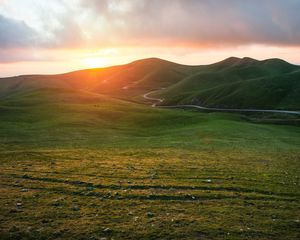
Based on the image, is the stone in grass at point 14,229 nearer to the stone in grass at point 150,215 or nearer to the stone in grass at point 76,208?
the stone in grass at point 76,208

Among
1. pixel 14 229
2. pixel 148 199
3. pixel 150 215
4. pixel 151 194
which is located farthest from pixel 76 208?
pixel 151 194

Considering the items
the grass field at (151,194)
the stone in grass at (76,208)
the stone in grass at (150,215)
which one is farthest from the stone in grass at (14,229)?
the stone in grass at (150,215)

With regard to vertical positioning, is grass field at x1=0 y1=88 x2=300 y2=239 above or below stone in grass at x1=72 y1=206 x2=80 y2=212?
below

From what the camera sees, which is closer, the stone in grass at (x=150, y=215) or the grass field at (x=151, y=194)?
the grass field at (x=151, y=194)

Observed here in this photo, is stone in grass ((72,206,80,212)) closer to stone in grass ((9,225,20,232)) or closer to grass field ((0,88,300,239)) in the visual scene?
grass field ((0,88,300,239))

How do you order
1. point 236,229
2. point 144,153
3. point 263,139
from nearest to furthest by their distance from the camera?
point 236,229
point 144,153
point 263,139

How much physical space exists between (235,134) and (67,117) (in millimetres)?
42952

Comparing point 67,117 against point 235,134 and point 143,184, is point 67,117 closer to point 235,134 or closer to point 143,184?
point 235,134

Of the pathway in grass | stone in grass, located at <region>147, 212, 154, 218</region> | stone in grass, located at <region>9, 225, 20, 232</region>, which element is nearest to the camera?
stone in grass, located at <region>9, 225, 20, 232</region>

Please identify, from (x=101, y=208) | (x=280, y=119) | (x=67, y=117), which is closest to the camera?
(x=101, y=208)

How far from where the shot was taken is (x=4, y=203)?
737 inches

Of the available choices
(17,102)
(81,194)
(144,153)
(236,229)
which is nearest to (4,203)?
(81,194)

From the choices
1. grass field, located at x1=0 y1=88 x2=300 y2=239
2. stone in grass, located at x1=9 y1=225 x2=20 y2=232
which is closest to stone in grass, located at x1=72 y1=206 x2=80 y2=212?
grass field, located at x1=0 y1=88 x2=300 y2=239

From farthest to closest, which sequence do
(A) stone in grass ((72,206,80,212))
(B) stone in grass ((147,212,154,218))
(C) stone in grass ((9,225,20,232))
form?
(A) stone in grass ((72,206,80,212)), (B) stone in grass ((147,212,154,218)), (C) stone in grass ((9,225,20,232))
